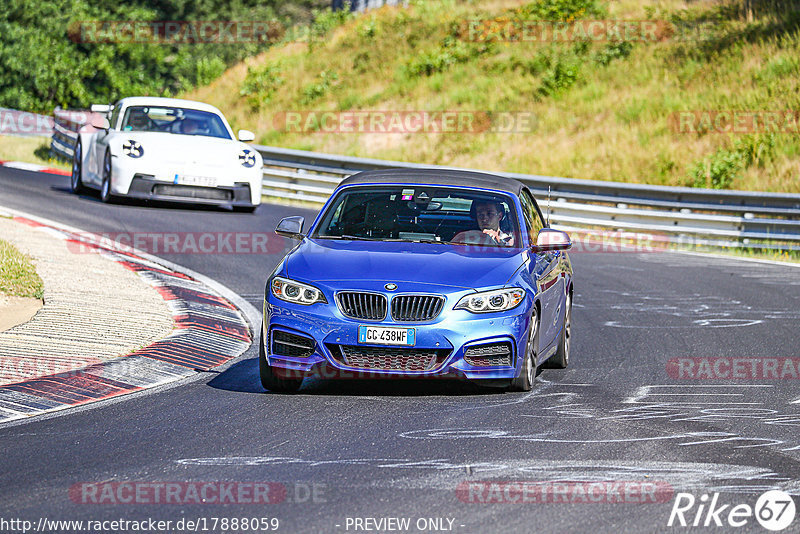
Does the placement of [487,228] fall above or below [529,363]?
above

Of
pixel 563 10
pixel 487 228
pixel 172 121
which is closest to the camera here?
pixel 487 228

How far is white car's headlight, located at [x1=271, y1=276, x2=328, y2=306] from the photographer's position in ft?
26.0

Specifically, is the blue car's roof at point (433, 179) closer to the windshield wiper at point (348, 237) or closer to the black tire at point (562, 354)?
the windshield wiper at point (348, 237)

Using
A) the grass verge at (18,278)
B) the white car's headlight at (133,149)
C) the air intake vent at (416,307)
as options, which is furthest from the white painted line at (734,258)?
the air intake vent at (416,307)

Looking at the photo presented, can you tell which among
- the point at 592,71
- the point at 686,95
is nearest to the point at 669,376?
the point at 686,95

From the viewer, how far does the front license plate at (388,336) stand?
772 centimetres

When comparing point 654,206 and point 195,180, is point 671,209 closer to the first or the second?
point 654,206

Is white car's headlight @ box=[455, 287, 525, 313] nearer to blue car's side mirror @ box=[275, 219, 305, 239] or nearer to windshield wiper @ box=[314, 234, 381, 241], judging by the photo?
windshield wiper @ box=[314, 234, 381, 241]

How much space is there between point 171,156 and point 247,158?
1159mm

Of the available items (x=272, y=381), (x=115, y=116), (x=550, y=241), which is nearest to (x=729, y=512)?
(x=272, y=381)

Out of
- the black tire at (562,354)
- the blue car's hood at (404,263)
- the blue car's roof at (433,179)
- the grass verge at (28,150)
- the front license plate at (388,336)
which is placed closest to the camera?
the front license plate at (388,336)

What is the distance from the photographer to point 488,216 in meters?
9.10

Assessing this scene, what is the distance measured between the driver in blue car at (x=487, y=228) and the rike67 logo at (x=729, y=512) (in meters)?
3.62

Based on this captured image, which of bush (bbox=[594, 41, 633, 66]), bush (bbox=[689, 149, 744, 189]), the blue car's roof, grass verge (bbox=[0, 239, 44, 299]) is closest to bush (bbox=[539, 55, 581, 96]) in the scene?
bush (bbox=[594, 41, 633, 66])
